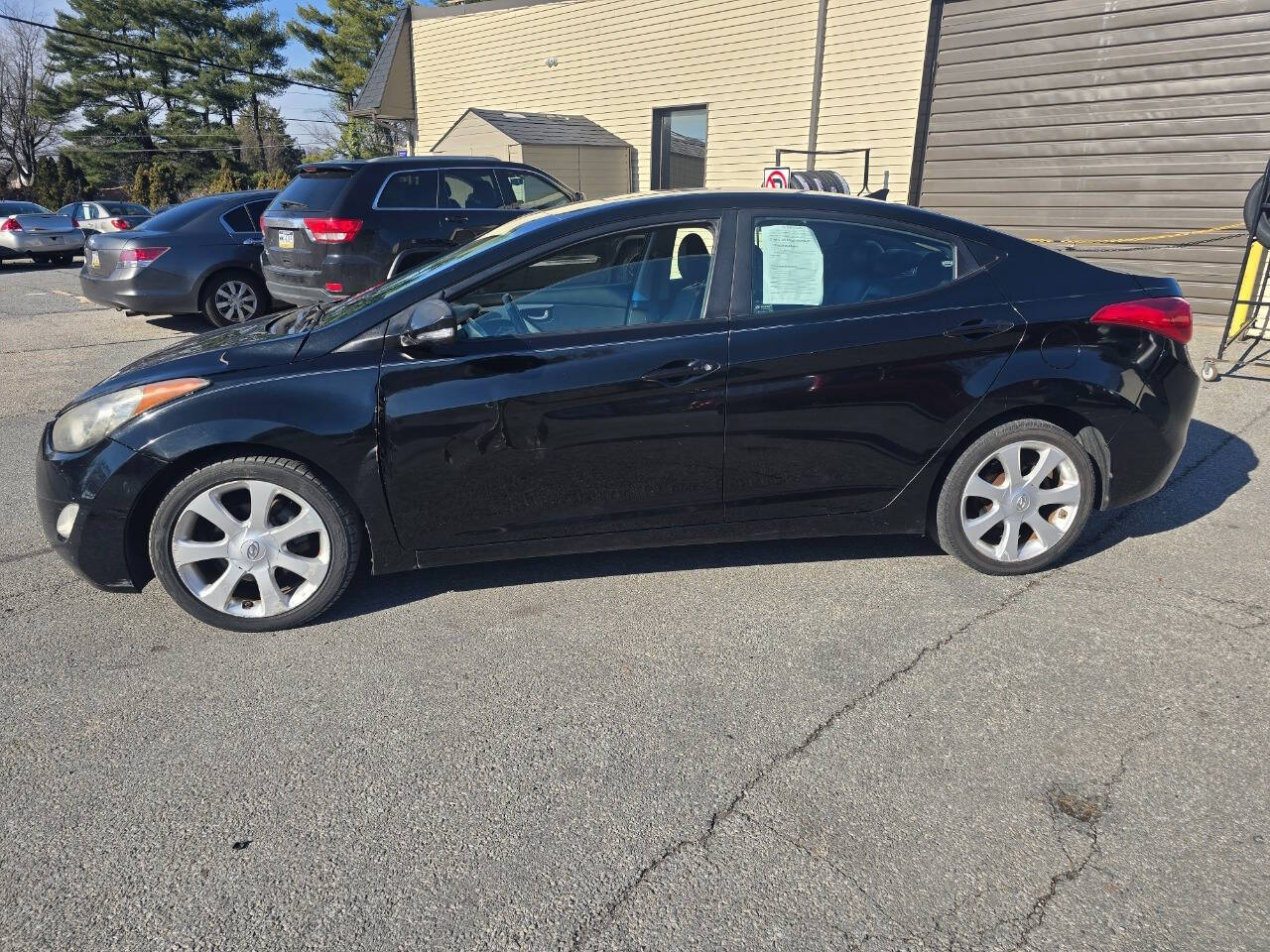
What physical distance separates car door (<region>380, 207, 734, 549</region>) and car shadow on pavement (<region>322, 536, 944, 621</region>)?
15.4 inches

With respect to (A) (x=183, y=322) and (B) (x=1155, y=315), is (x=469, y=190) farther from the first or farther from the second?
(B) (x=1155, y=315)

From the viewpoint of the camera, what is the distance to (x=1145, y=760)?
8.39ft

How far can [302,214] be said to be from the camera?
25.7 ft

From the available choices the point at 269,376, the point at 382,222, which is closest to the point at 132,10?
the point at 382,222

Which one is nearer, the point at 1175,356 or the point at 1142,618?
the point at 1142,618

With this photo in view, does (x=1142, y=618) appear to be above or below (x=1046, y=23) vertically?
below

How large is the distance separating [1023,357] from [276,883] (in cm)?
319

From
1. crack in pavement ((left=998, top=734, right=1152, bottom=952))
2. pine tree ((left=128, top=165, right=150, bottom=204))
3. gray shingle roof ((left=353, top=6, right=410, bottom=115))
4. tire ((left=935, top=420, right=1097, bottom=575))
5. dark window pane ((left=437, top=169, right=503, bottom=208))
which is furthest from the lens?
pine tree ((left=128, top=165, right=150, bottom=204))

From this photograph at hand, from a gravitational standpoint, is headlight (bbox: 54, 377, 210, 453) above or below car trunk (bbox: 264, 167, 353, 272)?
below

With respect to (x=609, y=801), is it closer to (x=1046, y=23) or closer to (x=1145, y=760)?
(x=1145, y=760)

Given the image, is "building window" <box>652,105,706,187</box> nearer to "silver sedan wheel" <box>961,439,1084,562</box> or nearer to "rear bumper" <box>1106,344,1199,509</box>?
"rear bumper" <box>1106,344,1199,509</box>

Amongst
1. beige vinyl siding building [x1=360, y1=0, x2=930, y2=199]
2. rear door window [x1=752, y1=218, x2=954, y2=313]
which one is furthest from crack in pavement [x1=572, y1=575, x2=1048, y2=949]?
beige vinyl siding building [x1=360, y1=0, x2=930, y2=199]

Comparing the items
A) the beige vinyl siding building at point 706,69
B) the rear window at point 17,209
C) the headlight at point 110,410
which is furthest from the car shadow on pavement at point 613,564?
the rear window at point 17,209

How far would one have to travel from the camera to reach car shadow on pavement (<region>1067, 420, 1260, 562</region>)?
165 inches
